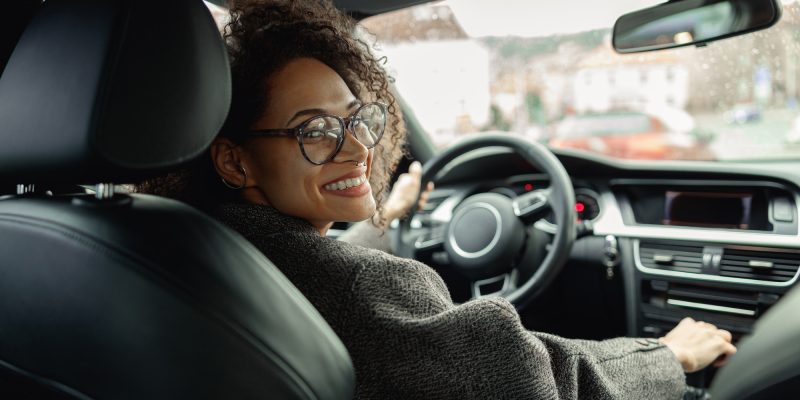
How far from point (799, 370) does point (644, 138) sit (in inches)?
145

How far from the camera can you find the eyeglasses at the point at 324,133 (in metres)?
1.49

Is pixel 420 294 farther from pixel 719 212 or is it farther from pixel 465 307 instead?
pixel 719 212

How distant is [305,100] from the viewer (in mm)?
1510

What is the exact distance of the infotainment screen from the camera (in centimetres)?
271

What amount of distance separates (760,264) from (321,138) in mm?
1729

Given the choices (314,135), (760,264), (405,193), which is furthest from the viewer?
(405,193)

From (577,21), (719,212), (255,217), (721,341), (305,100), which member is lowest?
(721,341)

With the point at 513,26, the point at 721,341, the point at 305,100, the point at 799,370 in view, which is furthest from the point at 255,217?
the point at 513,26

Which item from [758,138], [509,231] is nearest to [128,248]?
[509,231]

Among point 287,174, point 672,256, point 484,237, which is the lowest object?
point 672,256

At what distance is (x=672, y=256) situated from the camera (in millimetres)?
2730

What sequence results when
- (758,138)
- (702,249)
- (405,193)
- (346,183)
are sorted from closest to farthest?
1. (346,183)
2. (702,249)
3. (405,193)
4. (758,138)

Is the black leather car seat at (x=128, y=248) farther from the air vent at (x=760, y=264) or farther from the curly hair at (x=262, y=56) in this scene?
the air vent at (x=760, y=264)

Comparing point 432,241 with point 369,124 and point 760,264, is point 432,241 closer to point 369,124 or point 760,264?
point 760,264
